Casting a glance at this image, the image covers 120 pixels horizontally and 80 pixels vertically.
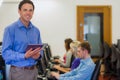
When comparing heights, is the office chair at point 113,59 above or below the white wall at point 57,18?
below

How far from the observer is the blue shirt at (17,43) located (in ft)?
7.80

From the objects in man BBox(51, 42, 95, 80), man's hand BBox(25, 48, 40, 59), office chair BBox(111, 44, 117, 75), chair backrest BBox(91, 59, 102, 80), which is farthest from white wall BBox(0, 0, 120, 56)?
man's hand BBox(25, 48, 40, 59)

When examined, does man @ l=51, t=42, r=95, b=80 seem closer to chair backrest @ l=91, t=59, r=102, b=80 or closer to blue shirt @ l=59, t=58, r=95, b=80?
blue shirt @ l=59, t=58, r=95, b=80

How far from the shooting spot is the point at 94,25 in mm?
8312

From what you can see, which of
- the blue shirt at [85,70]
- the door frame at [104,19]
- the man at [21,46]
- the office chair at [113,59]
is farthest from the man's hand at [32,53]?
the door frame at [104,19]

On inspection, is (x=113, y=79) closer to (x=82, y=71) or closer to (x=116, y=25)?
(x=116, y=25)

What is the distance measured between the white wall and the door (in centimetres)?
15

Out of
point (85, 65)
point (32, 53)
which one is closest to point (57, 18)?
point (85, 65)

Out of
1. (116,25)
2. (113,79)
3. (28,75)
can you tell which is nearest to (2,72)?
(28,75)

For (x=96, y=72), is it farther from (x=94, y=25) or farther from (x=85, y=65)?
(x=94, y=25)

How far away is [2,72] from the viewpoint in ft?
12.2

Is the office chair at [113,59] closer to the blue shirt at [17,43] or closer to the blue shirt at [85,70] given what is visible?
the blue shirt at [85,70]

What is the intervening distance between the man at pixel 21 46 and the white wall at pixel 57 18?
544 centimetres

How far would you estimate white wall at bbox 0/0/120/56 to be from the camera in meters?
7.95
